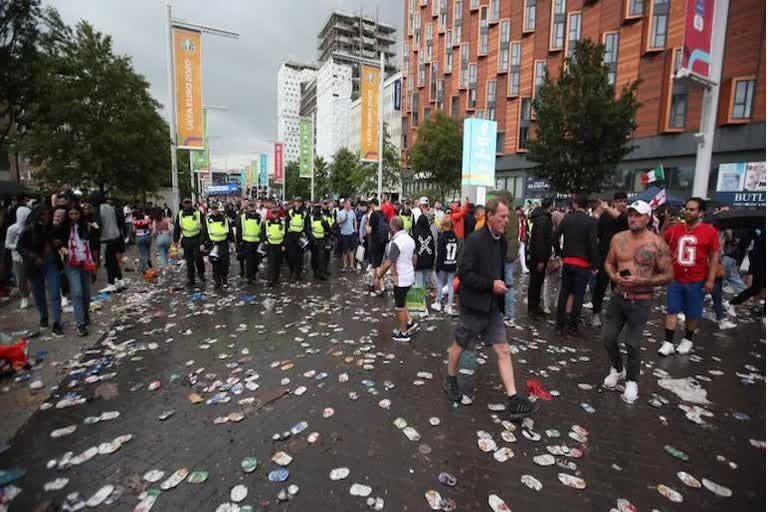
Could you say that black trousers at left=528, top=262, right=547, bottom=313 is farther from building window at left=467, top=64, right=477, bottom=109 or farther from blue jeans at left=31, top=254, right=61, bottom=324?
building window at left=467, top=64, right=477, bottom=109

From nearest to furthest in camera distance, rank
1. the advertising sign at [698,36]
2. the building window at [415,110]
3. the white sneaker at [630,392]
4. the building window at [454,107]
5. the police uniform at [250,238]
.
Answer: the white sneaker at [630,392] < the police uniform at [250,238] < the advertising sign at [698,36] < the building window at [454,107] < the building window at [415,110]

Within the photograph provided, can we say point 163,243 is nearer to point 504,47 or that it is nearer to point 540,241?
point 540,241

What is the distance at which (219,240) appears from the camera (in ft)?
30.2

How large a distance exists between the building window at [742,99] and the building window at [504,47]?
2213 cm

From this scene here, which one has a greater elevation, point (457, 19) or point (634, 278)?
point (457, 19)

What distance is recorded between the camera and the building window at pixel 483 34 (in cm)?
4391

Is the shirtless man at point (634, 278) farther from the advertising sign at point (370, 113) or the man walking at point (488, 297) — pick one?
the advertising sign at point (370, 113)

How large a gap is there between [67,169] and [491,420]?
19122 millimetres

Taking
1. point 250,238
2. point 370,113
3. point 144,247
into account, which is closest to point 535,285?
point 250,238

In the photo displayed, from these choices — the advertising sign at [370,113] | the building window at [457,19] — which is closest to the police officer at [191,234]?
the advertising sign at [370,113]

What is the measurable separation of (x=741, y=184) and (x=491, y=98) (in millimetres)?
25614

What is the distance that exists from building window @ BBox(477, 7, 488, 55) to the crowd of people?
39868 mm

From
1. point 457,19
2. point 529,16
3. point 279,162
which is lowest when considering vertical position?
point 279,162

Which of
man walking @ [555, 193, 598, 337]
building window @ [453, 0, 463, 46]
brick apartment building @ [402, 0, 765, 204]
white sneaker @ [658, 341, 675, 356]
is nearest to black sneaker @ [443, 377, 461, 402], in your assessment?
man walking @ [555, 193, 598, 337]
